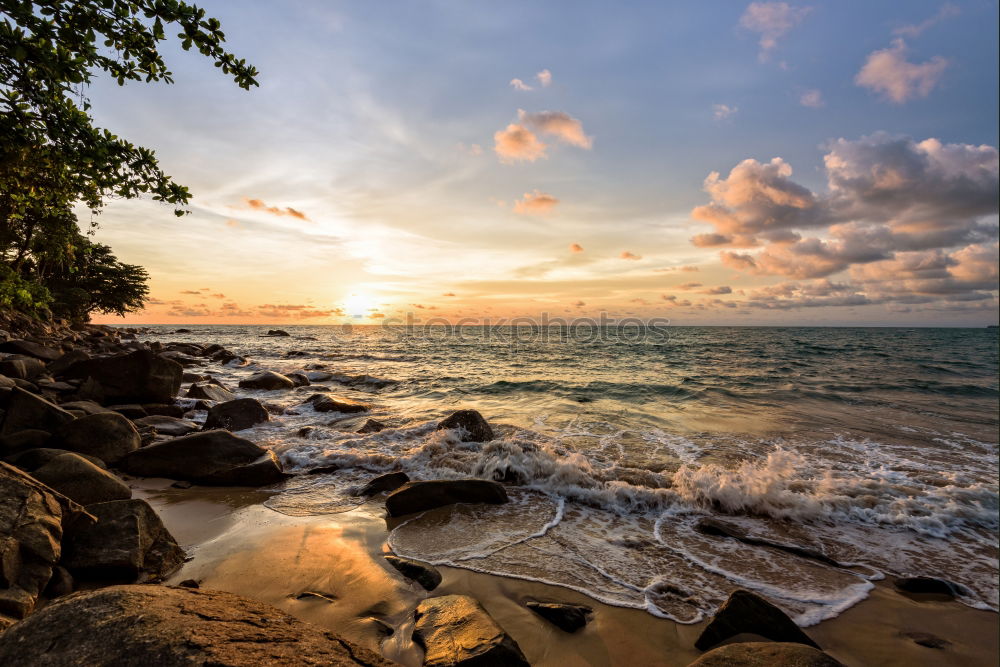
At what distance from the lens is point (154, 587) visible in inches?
114

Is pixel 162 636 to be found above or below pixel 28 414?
below

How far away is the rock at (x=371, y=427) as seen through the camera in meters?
11.3

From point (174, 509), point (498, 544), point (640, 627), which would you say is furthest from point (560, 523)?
point (174, 509)

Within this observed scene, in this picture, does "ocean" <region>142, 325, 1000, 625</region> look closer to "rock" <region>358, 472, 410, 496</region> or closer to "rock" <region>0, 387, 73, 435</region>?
"rock" <region>358, 472, 410, 496</region>

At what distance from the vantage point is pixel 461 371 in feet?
86.8

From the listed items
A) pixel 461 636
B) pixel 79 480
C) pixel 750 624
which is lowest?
pixel 750 624

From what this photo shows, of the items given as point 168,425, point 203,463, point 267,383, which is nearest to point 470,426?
point 203,463

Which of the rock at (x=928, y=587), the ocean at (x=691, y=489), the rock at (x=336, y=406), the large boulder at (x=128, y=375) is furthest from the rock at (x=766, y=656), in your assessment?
the large boulder at (x=128, y=375)

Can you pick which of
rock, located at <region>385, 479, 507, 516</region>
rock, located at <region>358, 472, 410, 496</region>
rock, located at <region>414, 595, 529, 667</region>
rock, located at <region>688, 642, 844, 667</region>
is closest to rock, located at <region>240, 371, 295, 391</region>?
rock, located at <region>358, 472, 410, 496</region>

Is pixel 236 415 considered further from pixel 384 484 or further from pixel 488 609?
pixel 488 609

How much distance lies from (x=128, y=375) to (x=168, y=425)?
3578 millimetres

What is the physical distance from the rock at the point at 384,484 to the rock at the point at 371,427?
390 cm

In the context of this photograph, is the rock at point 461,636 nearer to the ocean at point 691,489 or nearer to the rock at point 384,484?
the ocean at point 691,489

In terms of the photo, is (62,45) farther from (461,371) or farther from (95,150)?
(461,371)
